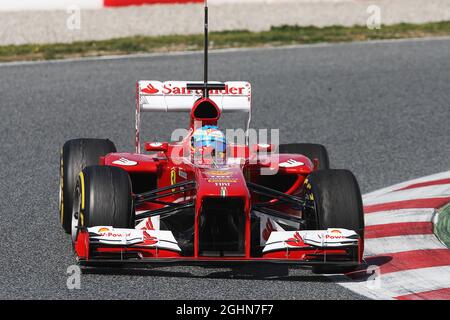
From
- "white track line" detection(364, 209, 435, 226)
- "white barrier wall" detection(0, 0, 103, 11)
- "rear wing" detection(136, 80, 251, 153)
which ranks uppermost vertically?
"white barrier wall" detection(0, 0, 103, 11)

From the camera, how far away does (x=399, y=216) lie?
29.2 feet

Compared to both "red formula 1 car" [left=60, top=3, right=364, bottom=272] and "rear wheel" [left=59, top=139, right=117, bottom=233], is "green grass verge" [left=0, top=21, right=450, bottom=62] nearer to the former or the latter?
"rear wheel" [left=59, top=139, right=117, bottom=233]

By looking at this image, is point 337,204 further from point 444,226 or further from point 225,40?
point 225,40

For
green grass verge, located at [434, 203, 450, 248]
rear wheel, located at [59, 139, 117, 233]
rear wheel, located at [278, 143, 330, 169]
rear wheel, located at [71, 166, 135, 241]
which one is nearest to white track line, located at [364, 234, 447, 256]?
green grass verge, located at [434, 203, 450, 248]

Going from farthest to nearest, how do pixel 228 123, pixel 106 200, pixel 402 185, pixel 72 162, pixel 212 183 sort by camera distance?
pixel 228 123 → pixel 402 185 → pixel 72 162 → pixel 212 183 → pixel 106 200

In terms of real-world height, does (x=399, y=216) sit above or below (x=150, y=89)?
below

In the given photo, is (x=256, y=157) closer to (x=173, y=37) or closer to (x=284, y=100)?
(x=284, y=100)

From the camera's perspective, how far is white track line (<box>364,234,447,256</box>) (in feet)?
26.4

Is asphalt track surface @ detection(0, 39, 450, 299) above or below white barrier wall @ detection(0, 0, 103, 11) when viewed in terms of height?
below

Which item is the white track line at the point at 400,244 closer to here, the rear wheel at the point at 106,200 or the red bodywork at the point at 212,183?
the red bodywork at the point at 212,183

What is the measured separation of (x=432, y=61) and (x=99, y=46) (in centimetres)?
426

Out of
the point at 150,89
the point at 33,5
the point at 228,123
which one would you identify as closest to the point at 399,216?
the point at 150,89

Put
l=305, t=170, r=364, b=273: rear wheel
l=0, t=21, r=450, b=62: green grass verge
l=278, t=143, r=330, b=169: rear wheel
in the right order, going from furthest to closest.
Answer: l=0, t=21, r=450, b=62: green grass verge, l=278, t=143, r=330, b=169: rear wheel, l=305, t=170, r=364, b=273: rear wheel

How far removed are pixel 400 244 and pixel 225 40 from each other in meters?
9.06
